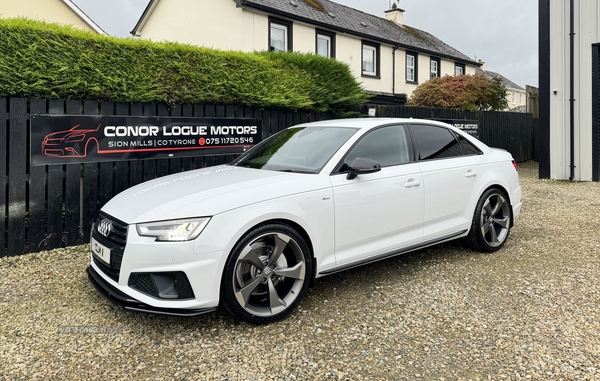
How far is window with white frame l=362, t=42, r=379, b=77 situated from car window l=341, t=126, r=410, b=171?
15798mm

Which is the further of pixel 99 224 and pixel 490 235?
pixel 490 235

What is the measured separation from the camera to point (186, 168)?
21.2ft

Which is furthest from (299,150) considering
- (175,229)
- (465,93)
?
A: (465,93)

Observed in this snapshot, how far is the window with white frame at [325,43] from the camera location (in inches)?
704

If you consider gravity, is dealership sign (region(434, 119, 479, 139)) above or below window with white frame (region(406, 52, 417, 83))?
below

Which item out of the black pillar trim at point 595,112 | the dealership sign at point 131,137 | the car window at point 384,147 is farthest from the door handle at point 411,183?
the black pillar trim at point 595,112

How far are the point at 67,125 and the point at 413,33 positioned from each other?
75.2 ft

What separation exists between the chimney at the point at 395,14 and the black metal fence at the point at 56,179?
2162 centimetres

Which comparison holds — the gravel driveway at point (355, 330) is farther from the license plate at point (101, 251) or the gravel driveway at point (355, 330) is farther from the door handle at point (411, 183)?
the door handle at point (411, 183)

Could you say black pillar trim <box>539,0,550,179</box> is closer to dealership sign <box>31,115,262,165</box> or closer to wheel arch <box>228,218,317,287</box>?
dealership sign <box>31,115,262,165</box>

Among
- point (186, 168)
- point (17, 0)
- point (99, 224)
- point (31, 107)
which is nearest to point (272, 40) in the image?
point (17, 0)

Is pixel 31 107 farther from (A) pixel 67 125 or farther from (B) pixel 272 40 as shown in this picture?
(B) pixel 272 40

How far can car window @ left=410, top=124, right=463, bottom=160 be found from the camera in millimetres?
4695

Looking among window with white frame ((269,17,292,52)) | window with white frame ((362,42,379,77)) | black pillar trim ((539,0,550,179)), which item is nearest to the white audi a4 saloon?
black pillar trim ((539,0,550,179))
